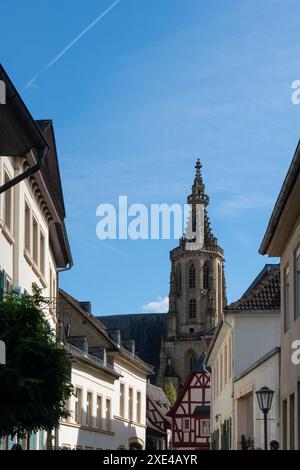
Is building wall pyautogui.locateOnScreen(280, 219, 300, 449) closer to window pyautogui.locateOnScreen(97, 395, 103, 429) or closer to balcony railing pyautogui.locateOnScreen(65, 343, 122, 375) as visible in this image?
balcony railing pyautogui.locateOnScreen(65, 343, 122, 375)

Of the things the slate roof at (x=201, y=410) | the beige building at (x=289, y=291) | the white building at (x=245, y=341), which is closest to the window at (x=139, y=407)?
the slate roof at (x=201, y=410)

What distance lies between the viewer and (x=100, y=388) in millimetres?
49156

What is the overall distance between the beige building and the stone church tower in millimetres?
121245

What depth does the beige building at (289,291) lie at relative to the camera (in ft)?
69.0

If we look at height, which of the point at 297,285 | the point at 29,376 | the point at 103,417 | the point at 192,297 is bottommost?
the point at 29,376

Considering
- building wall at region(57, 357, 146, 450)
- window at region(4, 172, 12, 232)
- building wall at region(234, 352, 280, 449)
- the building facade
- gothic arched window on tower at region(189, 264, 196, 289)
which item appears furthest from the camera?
gothic arched window on tower at region(189, 264, 196, 289)

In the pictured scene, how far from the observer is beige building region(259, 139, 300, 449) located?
21017 millimetres

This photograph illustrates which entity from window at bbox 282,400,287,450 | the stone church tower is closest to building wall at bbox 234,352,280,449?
window at bbox 282,400,287,450

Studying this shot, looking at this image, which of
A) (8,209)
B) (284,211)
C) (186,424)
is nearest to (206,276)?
(186,424)

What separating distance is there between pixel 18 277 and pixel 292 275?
5863mm

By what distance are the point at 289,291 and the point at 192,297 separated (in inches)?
4923

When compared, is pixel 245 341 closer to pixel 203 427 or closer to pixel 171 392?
pixel 203 427

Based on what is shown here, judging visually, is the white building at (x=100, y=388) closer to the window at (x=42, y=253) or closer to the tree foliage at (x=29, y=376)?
the window at (x=42, y=253)
